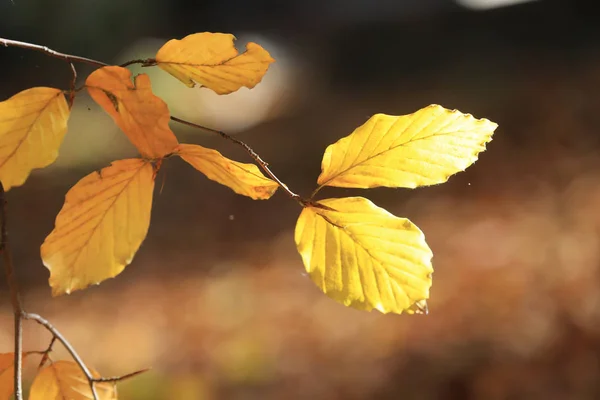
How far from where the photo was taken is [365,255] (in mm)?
202

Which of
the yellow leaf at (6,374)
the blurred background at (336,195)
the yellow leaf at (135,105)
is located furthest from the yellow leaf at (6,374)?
the blurred background at (336,195)

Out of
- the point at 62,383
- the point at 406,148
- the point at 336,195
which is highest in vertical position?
the point at 406,148

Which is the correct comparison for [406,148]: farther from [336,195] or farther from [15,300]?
[336,195]

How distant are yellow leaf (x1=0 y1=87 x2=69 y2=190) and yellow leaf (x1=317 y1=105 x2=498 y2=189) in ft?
0.30

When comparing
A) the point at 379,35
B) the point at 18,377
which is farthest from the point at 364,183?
the point at 379,35

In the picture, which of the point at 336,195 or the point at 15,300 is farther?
the point at 336,195

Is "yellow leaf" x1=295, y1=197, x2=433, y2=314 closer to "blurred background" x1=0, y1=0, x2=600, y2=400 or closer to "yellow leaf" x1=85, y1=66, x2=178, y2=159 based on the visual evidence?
"yellow leaf" x1=85, y1=66, x2=178, y2=159

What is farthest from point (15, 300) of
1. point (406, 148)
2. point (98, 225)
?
point (406, 148)

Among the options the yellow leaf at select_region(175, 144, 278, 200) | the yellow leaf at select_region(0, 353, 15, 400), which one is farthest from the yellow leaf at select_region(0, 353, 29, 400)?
the yellow leaf at select_region(175, 144, 278, 200)

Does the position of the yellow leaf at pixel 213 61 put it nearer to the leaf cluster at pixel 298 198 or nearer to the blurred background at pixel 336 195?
the leaf cluster at pixel 298 198

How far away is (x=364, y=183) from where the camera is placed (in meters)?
0.20

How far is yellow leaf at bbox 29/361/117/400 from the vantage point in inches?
9.3

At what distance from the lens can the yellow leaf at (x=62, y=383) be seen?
0.24 m

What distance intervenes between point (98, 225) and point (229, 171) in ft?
0.16
